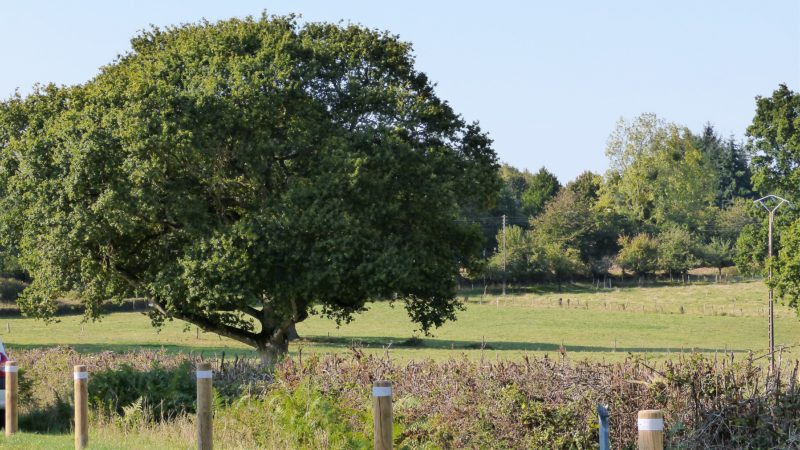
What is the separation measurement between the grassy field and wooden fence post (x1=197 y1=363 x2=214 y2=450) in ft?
125

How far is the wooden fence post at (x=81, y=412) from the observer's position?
13.9 metres

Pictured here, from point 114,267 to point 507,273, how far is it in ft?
264

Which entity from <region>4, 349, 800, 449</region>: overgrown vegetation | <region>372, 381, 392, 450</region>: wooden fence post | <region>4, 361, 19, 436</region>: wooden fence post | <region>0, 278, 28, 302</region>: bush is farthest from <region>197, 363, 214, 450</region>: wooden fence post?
<region>0, 278, 28, 302</region>: bush

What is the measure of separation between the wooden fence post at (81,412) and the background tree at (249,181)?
61.6ft

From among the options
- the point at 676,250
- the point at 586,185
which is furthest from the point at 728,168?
the point at 676,250

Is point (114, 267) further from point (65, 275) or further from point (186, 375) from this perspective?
point (186, 375)

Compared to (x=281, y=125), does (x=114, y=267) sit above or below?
below

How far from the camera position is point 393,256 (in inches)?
1355

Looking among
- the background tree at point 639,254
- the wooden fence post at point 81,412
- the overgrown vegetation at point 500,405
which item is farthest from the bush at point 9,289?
the wooden fence post at point 81,412

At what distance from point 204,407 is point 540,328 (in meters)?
69.5

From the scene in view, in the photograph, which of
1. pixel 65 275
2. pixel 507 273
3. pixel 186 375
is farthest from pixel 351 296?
pixel 507 273

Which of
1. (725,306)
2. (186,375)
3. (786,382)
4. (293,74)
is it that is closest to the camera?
(786,382)

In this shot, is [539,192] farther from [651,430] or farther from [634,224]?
[651,430]

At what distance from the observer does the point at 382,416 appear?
940 cm
